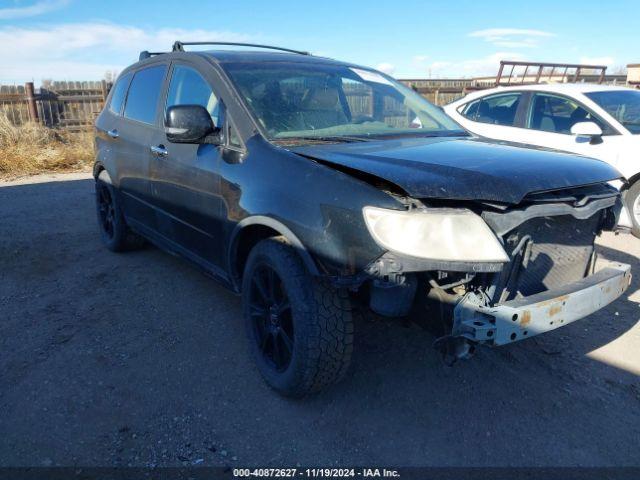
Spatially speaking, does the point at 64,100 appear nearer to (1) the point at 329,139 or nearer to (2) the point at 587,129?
(2) the point at 587,129

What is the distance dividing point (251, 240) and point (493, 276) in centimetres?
144

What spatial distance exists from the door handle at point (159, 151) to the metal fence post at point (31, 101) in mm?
12375

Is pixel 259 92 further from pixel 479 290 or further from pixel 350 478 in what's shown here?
pixel 350 478

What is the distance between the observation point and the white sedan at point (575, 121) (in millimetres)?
5508

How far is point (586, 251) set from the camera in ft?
9.36

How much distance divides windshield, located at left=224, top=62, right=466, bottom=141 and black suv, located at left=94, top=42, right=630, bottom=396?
0.01m

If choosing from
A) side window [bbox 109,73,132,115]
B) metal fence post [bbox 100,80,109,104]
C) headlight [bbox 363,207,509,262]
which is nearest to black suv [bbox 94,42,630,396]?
headlight [bbox 363,207,509,262]

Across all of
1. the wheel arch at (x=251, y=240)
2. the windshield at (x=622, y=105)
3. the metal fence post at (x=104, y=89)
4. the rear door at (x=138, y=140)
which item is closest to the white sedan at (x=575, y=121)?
the windshield at (x=622, y=105)

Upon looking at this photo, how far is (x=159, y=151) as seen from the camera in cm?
372

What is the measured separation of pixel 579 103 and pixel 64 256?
238 inches

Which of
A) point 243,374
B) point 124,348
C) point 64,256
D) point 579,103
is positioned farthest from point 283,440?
point 579,103

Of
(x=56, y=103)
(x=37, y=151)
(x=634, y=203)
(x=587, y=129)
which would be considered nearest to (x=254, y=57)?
(x=587, y=129)

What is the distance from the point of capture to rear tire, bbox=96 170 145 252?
4969 mm

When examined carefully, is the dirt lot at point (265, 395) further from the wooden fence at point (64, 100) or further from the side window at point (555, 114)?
the wooden fence at point (64, 100)
